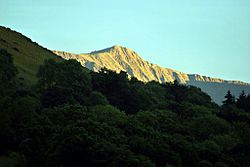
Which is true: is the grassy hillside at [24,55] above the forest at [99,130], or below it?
above

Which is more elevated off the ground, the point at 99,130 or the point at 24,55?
the point at 24,55

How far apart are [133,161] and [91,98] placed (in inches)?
2210

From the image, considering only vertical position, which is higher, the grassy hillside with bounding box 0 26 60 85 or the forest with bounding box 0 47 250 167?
the grassy hillside with bounding box 0 26 60 85

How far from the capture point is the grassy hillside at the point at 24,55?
14912 centimetres

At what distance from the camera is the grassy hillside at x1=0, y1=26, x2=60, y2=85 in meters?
149

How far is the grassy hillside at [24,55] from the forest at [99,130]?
656 inches

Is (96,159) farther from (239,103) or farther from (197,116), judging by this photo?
(239,103)

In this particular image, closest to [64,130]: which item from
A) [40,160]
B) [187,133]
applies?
[40,160]

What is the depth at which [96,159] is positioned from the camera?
64125 mm

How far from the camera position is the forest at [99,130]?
6550 cm

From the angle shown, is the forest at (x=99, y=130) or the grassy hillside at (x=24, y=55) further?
the grassy hillside at (x=24, y=55)

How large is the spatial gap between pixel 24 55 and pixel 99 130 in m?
111

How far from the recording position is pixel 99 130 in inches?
2847

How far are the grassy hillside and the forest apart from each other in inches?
656
